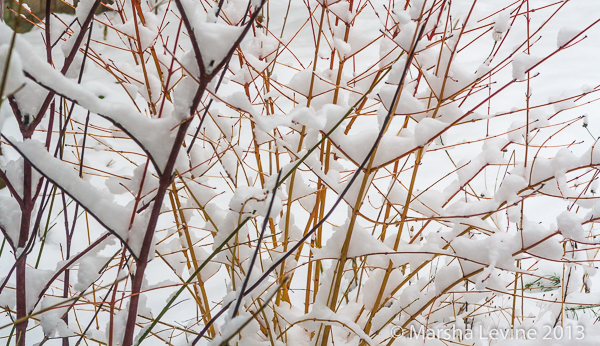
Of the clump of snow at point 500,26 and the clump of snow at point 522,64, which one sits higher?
the clump of snow at point 500,26

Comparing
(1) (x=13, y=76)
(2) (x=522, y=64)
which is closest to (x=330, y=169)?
(2) (x=522, y=64)

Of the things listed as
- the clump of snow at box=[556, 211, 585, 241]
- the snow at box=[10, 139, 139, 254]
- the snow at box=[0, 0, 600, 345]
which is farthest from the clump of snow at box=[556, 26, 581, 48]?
the snow at box=[10, 139, 139, 254]

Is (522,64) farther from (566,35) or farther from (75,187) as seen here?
(75,187)

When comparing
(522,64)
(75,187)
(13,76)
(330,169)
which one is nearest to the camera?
(13,76)

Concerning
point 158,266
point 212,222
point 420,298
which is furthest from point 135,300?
point 158,266

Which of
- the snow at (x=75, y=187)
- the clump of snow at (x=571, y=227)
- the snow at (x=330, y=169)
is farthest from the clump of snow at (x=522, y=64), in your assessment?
the snow at (x=75, y=187)

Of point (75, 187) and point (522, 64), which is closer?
point (75, 187)

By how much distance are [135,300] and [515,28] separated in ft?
8.54

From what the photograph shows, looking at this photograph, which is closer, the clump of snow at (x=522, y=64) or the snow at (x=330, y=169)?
the snow at (x=330, y=169)

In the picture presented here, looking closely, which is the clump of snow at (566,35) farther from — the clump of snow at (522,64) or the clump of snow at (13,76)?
the clump of snow at (13,76)

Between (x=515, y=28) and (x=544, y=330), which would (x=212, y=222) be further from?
(x=515, y=28)

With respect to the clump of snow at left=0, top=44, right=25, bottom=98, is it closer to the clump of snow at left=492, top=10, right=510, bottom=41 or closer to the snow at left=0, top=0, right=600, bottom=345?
the snow at left=0, top=0, right=600, bottom=345

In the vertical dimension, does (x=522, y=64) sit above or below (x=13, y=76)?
above

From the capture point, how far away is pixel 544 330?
0.66 metres
